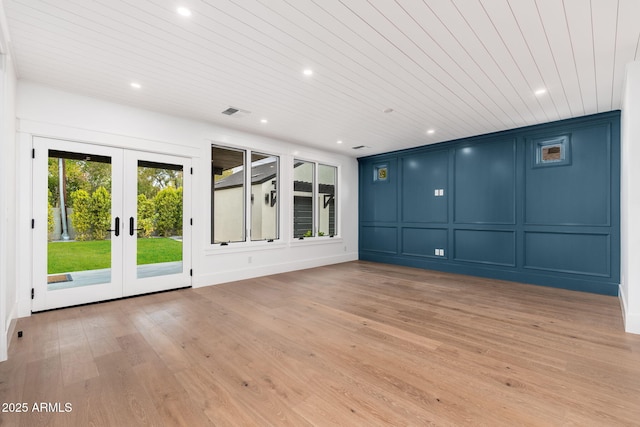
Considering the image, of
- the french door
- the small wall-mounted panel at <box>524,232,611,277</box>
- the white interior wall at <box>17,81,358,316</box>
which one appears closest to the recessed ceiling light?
the white interior wall at <box>17,81,358,316</box>

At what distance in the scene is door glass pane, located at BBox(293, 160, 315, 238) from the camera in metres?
6.51

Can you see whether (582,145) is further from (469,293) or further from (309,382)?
(309,382)

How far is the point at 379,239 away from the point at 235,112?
15.2 feet

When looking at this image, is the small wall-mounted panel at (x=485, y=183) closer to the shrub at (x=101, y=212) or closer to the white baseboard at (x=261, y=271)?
the white baseboard at (x=261, y=271)

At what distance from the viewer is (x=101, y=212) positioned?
12.9 ft

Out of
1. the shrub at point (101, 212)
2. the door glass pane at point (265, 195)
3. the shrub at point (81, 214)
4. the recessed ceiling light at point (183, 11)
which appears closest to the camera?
the recessed ceiling light at point (183, 11)

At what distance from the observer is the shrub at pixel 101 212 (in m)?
3.88

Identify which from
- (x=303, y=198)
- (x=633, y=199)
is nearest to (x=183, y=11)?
(x=633, y=199)

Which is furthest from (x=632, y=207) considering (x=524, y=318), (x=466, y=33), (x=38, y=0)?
(x=38, y=0)

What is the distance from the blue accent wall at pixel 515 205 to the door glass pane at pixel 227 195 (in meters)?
3.56

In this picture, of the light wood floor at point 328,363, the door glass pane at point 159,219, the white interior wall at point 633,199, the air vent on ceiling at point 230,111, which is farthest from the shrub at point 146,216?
the white interior wall at point 633,199

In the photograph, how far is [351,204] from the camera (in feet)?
25.1

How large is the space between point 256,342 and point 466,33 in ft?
10.8

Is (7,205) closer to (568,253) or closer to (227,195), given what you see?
(227,195)
